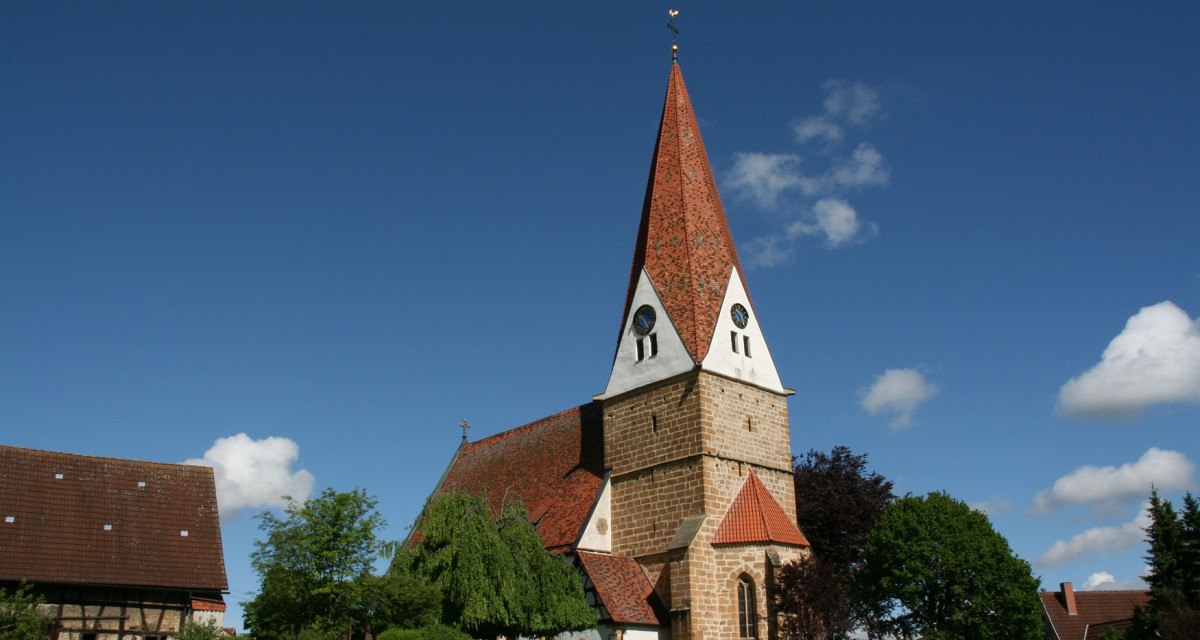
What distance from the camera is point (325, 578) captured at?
933 inches

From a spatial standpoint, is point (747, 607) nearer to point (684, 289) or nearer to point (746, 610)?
point (746, 610)

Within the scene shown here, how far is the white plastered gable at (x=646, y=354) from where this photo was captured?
30.2 meters

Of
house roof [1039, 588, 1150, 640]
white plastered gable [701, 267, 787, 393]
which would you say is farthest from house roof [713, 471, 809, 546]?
house roof [1039, 588, 1150, 640]

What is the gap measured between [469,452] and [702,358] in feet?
48.4

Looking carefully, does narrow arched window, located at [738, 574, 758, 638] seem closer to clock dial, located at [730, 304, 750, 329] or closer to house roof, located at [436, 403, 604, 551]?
house roof, located at [436, 403, 604, 551]

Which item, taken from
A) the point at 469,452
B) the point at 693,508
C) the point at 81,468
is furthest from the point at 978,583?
the point at 81,468

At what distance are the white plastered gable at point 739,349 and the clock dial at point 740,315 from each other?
0.10 m

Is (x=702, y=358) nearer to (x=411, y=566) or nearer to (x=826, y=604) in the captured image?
(x=826, y=604)

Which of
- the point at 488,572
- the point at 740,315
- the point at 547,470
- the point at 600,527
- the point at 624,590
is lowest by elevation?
the point at 624,590

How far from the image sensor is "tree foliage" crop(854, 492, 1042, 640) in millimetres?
27938

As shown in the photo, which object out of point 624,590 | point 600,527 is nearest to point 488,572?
point 624,590

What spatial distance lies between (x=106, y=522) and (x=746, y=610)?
17.6m

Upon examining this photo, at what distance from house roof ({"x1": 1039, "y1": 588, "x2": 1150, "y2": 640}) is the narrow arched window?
24.3 m

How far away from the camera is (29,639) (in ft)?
69.2
